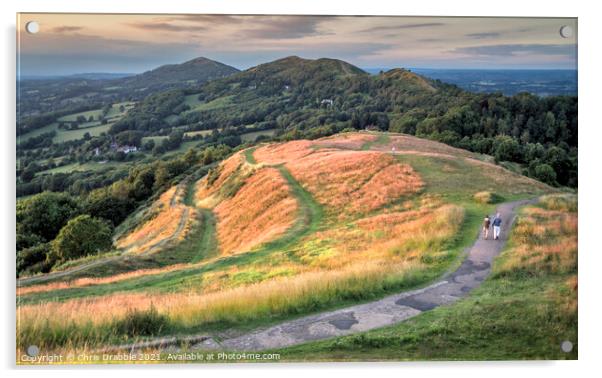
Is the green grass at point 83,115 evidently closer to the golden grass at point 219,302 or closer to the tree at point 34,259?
the tree at point 34,259

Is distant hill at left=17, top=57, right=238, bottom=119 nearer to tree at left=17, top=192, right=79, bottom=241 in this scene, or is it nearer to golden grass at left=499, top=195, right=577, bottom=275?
tree at left=17, top=192, right=79, bottom=241

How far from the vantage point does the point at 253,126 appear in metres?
13.0

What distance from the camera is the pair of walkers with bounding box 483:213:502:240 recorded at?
11273 millimetres

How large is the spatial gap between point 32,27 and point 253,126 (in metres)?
5.63

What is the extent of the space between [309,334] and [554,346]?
17.2 feet

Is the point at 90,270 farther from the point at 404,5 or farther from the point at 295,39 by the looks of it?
the point at 404,5

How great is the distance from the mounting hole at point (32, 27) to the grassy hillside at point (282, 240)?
5.36 m

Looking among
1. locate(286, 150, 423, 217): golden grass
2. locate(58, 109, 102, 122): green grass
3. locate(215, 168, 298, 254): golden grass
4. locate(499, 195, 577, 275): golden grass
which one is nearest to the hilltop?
locate(58, 109, 102, 122): green grass

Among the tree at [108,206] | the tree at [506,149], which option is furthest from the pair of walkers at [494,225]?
the tree at [108,206]

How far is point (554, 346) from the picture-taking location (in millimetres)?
9914

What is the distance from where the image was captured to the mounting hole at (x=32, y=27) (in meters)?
10.5

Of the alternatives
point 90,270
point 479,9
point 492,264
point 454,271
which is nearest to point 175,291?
point 90,270

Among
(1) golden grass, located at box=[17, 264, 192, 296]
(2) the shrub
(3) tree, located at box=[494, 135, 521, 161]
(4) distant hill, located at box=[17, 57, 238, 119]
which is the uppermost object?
(4) distant hill, located at box=[17, 57, 238, 119]

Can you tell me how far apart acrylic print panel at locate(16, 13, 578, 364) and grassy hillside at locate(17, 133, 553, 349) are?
61 mm
